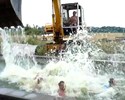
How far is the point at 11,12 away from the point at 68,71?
35.0 feet

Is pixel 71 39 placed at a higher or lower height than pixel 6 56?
higher

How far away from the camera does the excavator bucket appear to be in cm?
192

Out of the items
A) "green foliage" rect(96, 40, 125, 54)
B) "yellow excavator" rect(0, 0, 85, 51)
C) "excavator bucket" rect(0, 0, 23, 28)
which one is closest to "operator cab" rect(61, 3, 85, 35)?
"yellow excavator" rect(0, 0, 85, 51)

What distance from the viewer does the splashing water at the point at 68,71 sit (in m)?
9.48

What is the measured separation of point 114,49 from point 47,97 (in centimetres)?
1422

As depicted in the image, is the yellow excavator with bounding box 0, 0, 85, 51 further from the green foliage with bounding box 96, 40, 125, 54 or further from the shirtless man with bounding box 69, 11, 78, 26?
the green foliage with bounding box 96, 40, 125, 54

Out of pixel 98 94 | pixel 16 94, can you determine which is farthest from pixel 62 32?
pixel 16 94

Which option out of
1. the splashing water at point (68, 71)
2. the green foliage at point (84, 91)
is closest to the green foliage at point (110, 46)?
the splashing water at point (68, 71)

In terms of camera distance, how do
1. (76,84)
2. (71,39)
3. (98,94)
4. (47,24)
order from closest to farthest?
(98,94) → (76,84) → (71,39) → (47,24)

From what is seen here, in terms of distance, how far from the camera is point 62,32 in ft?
48.5

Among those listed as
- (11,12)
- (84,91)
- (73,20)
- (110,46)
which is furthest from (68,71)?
(11,12)

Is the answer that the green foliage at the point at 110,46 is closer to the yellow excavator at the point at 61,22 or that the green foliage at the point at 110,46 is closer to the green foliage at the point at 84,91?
the yellow excavator at the point at 61,22

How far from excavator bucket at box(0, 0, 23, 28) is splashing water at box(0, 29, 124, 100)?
6.58m

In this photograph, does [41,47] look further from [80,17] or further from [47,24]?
[80,17]
